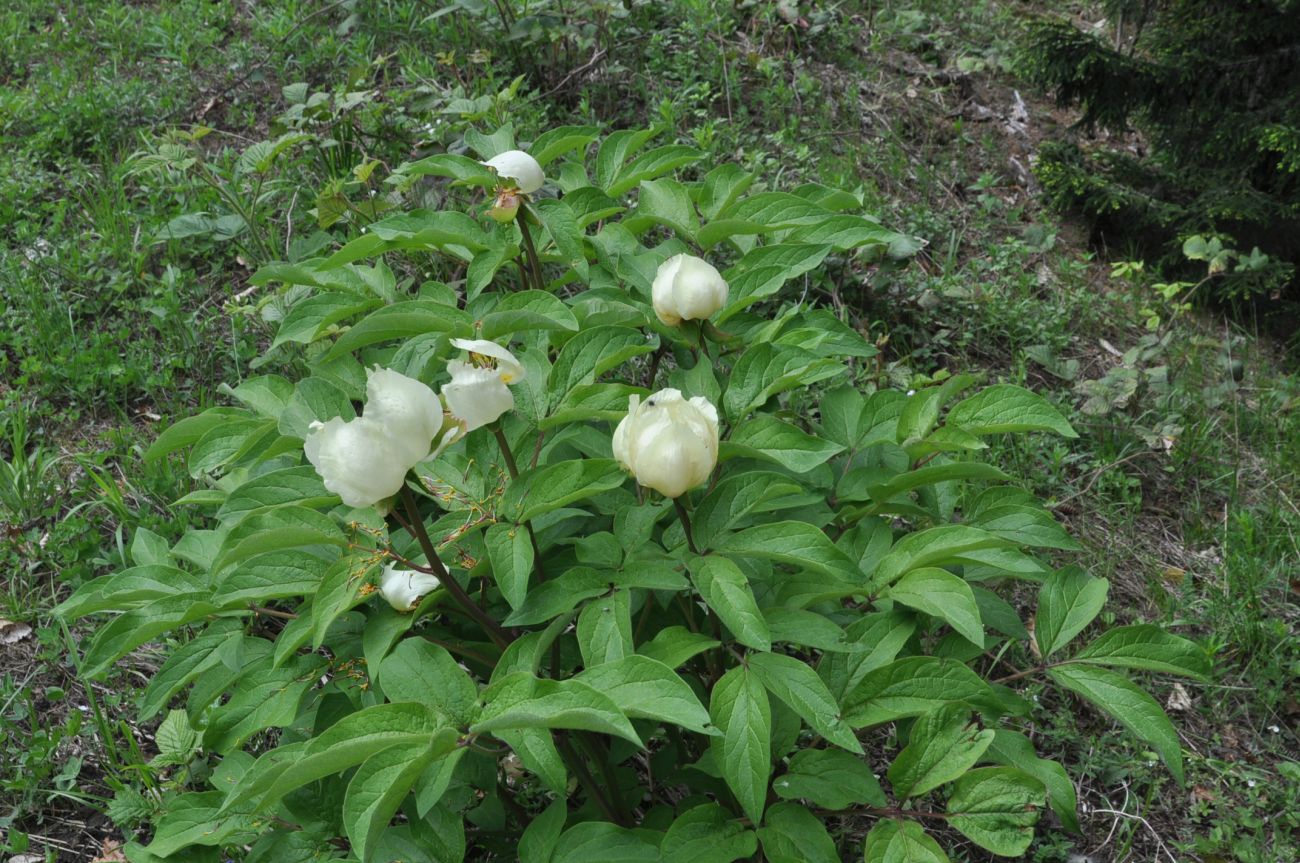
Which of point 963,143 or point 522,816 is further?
point 963,143

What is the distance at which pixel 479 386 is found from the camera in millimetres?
1419

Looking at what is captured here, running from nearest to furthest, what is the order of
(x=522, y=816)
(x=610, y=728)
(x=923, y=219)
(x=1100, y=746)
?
(x=610, y=728), (x=522, y=816), (x=1100, y=746), (x=923, y=219)

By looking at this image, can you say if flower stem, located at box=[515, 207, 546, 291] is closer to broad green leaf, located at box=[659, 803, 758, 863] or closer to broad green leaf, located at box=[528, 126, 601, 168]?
broad green leaf, located at box=[528, 126, 601, 168]

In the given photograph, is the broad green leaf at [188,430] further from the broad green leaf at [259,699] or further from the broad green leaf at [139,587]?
the broad green leaf at [259,699]

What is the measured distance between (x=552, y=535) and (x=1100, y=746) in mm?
1438

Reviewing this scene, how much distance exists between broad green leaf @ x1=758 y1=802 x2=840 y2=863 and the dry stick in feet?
1.52

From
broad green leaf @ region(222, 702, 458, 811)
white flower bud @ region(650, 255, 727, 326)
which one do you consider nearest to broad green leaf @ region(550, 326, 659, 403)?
white flower bud @ region(650, 255, 727, 326)

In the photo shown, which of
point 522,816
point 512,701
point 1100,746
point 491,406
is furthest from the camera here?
point 1100,746

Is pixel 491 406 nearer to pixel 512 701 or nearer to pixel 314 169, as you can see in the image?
pixel 512 701

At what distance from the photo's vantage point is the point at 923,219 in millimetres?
3914

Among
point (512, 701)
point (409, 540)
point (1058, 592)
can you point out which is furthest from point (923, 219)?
point (512, 701)

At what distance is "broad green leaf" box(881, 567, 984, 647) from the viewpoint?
1.46 meters

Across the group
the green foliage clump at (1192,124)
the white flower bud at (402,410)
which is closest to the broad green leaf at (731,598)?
the white flower bud at (402,410)

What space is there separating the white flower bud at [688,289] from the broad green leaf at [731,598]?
469 mm
